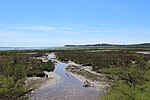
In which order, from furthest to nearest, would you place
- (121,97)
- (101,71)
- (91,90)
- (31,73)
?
(101,71), (31,73), (91,90), (121,97)

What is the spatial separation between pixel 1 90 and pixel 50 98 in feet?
28.2

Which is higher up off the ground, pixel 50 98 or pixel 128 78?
pixel 128 78

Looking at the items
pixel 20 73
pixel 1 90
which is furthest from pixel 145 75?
pixel 1 90

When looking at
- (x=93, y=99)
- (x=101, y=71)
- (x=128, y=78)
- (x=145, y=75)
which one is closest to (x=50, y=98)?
(x=93, y=99)

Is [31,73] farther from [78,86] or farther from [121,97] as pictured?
[121,97]

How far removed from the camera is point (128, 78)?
23.2 m

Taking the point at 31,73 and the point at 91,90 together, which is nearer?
the point at 91,90

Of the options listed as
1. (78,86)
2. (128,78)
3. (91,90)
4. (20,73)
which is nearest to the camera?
(20,73)

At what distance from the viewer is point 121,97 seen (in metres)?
18.4

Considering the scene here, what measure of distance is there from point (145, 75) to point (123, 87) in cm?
598

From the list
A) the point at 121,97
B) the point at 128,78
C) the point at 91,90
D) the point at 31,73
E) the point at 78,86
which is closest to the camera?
the point at 121,97

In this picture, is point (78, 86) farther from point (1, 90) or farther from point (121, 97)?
point (1, 90)

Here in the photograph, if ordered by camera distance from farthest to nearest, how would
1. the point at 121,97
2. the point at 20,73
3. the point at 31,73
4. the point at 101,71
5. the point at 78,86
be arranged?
the point at 101,71
the point at 31,73
the point at 78,86
the point at 20,73
the point at 121,97

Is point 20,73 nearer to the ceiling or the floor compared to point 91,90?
nearer to the ceiling
